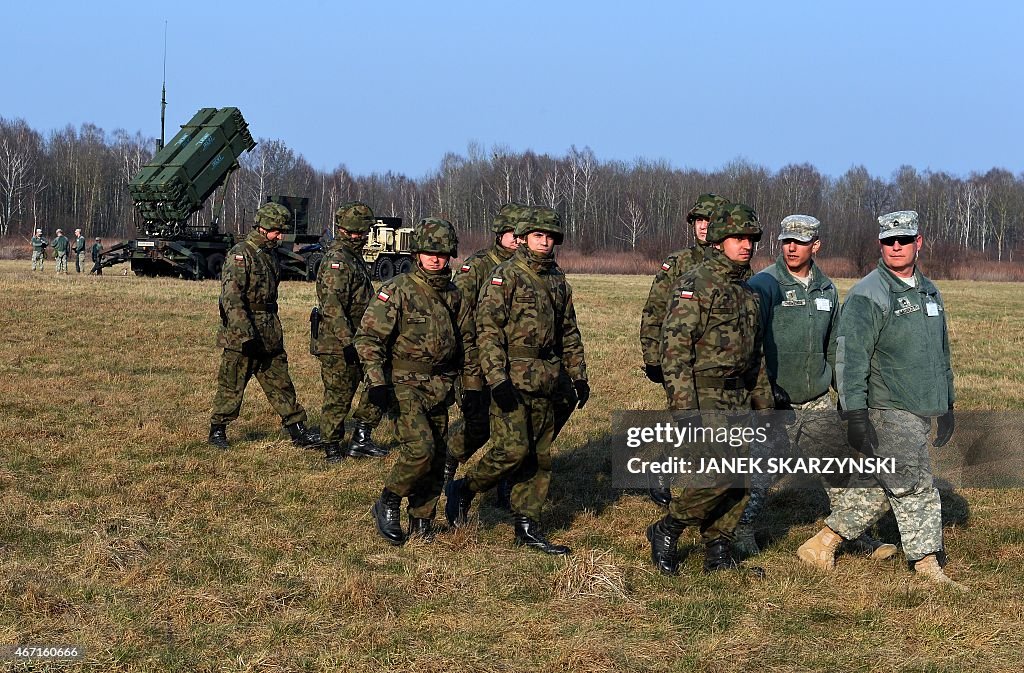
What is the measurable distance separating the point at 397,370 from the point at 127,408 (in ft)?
16.9

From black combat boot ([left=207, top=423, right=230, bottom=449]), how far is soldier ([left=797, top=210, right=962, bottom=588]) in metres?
5.08

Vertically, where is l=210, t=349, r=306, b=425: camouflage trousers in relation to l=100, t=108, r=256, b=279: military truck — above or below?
below

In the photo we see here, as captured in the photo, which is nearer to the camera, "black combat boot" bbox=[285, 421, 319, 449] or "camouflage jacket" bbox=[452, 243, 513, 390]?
"camouflage jacket" bbox=[452, 243, 513, 390]

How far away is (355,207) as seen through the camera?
27.6ft

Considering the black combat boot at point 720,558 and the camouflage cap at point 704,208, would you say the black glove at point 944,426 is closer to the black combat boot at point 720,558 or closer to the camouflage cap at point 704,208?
the black combat boot at point 720,558

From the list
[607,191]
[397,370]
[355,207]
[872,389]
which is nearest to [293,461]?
[355,207]

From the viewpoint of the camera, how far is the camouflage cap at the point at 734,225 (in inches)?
213

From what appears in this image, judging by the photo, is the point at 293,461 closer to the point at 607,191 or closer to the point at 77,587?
the point at 77,587

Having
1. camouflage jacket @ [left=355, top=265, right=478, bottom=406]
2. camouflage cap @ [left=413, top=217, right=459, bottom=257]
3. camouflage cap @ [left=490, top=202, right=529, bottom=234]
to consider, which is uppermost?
camouflage cap @ [left=490, top=202, right=529, bottom=234]

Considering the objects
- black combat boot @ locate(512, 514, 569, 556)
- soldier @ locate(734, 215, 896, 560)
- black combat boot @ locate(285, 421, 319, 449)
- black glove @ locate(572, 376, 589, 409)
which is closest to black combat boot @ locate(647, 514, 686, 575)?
soldier @ locate(734, 215, 896, 560)

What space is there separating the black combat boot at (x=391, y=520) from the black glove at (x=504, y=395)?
0.88 metres

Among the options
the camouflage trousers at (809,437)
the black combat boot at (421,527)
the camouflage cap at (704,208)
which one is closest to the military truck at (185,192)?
the camouflage cap at (704,208)

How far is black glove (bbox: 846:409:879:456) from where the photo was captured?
5.33 meters

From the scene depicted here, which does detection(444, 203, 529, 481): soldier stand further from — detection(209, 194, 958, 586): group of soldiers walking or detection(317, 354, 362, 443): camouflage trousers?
detection(317, 354, 362, 443): camouflage trousers
